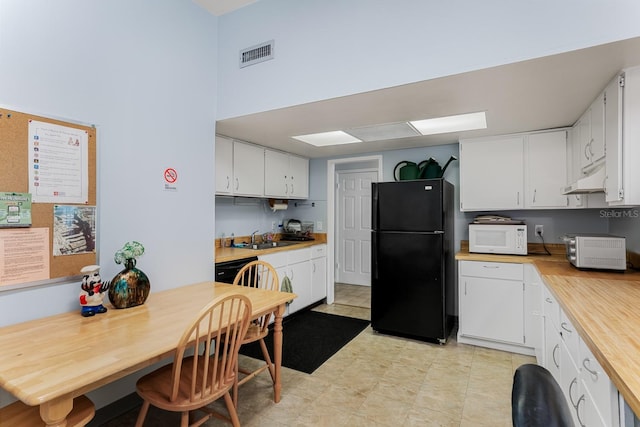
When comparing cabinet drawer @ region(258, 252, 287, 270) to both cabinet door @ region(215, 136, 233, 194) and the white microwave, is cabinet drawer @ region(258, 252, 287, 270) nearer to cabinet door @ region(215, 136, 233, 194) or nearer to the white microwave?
cabinet door @ region(215, 136, 233, 194)

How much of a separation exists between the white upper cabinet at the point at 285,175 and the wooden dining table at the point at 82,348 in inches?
85.1

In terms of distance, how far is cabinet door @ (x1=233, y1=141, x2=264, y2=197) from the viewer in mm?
3527

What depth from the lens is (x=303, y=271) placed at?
4.17 meters

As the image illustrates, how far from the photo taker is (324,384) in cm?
248

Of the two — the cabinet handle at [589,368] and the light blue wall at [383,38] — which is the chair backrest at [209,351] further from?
the light blue wall at [383,38]

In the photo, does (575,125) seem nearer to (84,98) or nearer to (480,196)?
(480,196)

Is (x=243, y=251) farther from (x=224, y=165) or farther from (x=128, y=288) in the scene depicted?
(x=128, y=288)

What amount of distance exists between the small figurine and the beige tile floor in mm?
986

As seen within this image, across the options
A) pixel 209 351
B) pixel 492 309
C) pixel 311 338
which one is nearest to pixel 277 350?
pixel 209 351

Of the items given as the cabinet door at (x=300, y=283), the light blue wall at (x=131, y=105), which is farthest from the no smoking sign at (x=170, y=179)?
the cabinet door at (x=300, y=283)

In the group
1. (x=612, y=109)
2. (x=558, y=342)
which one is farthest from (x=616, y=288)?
(x=612, y=109)

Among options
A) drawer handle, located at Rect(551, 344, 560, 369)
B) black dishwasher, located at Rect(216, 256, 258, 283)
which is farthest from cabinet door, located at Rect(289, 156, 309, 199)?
drawer handle, located at Rect(551, 344, 560, 369)

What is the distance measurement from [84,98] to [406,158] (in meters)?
3.28

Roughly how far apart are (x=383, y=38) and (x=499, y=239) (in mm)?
2208
